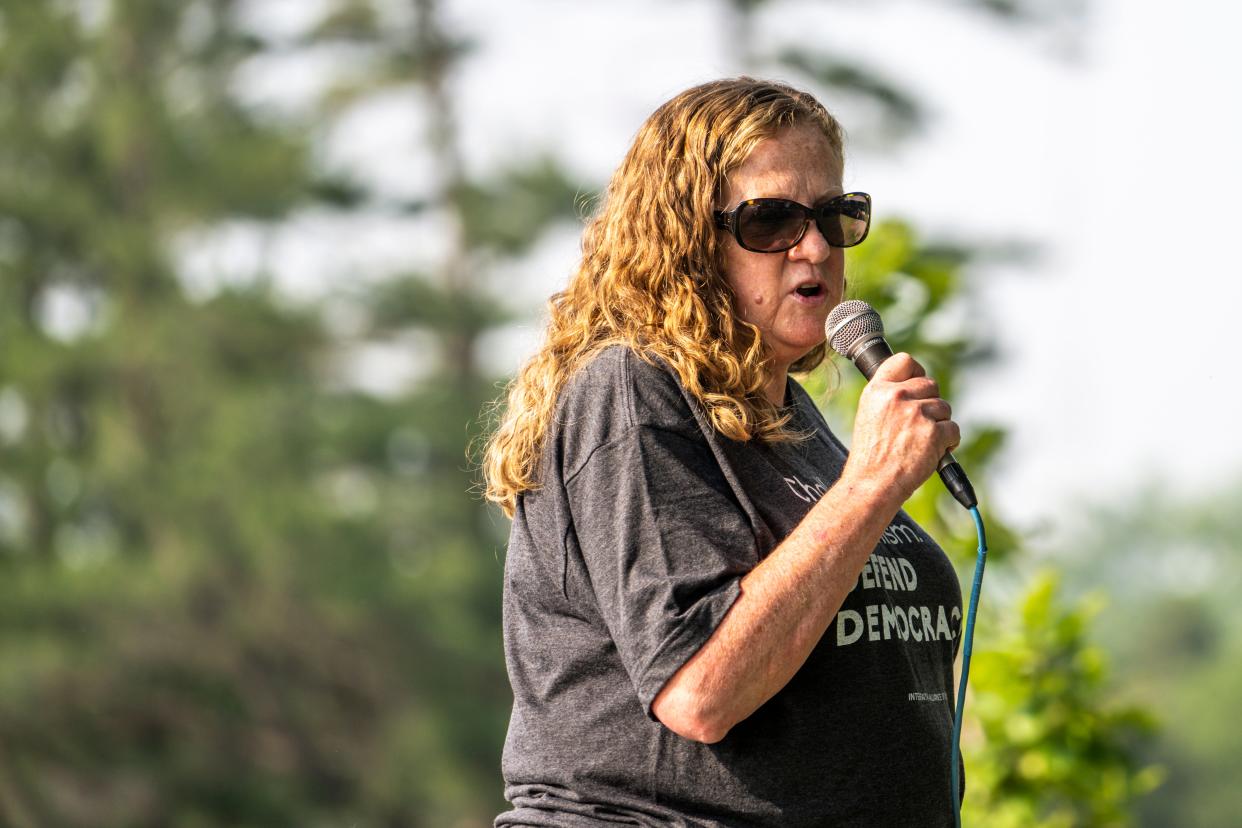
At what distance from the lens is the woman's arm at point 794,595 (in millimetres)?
1659

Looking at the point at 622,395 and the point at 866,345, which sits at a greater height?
the point at 866,345

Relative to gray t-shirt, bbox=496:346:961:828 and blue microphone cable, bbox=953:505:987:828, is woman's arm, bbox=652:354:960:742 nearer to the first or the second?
gray t-shirt, bbox=496:346:961:828

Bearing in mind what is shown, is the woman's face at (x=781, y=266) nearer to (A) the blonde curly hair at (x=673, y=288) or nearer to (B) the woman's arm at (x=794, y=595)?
(A) the blonde curly hair at (x=673, y=288)

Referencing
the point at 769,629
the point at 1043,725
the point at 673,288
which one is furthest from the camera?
the point at 1043,725

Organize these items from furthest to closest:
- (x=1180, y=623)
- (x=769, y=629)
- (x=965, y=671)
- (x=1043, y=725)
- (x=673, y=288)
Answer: (x=1180, y=623), (x=1043, y=725), (x=965, y=671), (x=673, y=288), (x=769, y=629)

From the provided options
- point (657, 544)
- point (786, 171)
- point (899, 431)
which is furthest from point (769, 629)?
point (786, 171)

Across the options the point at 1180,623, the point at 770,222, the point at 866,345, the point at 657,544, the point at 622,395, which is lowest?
the point at 657,544

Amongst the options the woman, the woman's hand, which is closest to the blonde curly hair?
the woman

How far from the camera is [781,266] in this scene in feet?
6.52

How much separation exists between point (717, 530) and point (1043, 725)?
2.82 m

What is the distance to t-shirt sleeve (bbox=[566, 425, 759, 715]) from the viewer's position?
5.50 ft

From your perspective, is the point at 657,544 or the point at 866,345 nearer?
the point at 657,544

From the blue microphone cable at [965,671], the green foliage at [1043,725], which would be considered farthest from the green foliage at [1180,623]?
the blue microphone cable at [965,671]

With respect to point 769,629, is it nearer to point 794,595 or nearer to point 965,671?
point 794,595
